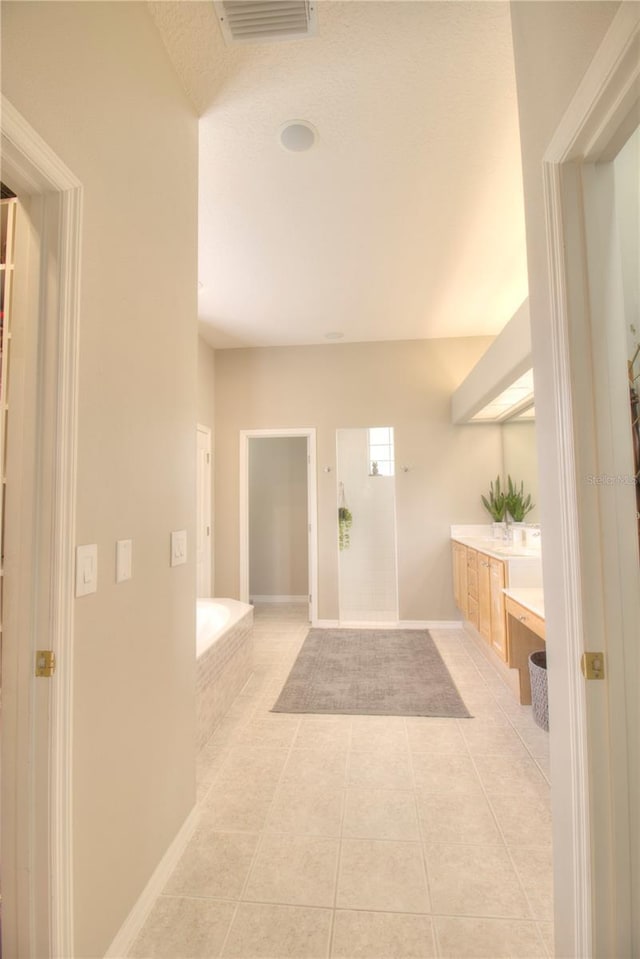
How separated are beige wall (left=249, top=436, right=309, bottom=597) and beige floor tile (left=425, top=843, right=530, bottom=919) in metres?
4.35

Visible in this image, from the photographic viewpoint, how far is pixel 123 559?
1256 mm

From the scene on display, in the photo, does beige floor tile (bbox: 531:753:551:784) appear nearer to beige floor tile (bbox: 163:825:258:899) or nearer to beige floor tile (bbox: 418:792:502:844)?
beige floor tile (bbox: 418:792:502:844)

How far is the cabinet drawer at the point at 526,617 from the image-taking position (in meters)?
2.17

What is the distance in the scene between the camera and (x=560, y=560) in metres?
1.02

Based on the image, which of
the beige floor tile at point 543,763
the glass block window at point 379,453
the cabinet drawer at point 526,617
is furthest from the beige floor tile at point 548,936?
the glass block window at point 379,453

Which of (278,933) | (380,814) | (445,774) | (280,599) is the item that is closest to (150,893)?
(278,933)

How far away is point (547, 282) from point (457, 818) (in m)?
1.98

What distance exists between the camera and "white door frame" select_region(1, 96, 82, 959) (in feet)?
3.12

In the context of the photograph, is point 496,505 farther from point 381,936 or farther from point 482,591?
point 381,936

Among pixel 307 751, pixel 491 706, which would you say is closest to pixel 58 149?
pixel 307 751

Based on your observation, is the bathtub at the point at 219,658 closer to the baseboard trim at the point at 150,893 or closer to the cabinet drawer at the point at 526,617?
the baseboard trim at the point at 150,893

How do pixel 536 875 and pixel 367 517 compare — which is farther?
pixel 367 517

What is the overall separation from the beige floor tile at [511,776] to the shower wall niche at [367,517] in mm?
3356

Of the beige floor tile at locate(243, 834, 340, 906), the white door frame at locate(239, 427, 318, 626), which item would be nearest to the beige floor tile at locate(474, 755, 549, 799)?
the beige floor tile at locate(243, 834, 340, 906)
